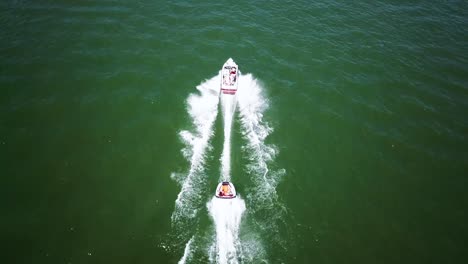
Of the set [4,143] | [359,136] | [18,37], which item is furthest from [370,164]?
[18,37]

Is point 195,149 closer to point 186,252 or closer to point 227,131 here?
point 227,131

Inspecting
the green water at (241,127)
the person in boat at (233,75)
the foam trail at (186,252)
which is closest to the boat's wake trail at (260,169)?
the green water at (241,127)

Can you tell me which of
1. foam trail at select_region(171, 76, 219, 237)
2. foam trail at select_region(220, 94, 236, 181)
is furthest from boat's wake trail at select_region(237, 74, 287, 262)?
foam trail at select_region(171, 76, 219, 237)

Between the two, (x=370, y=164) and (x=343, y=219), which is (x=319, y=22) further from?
(x=343, y=219)

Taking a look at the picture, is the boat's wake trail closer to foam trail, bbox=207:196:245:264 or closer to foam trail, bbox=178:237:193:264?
foam trail, bbox=207:196:245:264

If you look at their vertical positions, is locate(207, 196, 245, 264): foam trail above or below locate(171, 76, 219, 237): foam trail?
below

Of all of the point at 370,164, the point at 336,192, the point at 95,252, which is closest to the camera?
the point at 95,252

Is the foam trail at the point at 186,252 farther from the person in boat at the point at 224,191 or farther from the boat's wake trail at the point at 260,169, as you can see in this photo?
the person in boat at the point at 224,191
